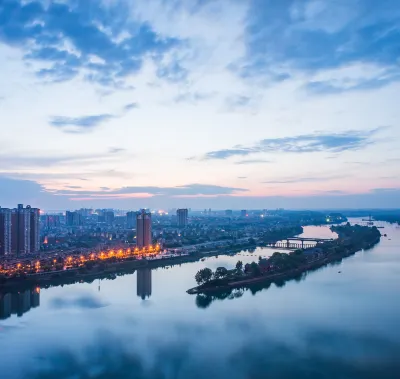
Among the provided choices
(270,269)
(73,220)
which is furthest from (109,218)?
(270,269)

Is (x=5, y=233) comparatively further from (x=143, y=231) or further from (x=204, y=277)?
(x=204, y=277)

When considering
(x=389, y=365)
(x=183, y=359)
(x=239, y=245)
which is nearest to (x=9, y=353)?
(x=183, y=359)

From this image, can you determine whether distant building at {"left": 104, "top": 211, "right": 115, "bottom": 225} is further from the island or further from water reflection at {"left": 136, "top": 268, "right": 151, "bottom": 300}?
water reflection at {"left": 136, "top": 268, "right": 151, "bottom": 300}

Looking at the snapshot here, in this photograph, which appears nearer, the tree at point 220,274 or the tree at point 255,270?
the tree at point 220,274

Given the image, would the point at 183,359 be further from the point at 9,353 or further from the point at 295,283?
the point at 295,283

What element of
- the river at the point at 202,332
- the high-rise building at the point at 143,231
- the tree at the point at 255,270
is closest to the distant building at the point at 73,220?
the high-rise building at the point at 143,231

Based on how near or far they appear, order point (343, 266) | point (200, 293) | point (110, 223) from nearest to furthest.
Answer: point (200, 293)
point (343, 266)
point (110, 223)

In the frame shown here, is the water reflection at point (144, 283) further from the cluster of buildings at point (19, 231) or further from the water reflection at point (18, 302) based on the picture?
the cluster of buildings at point (19, 231)
